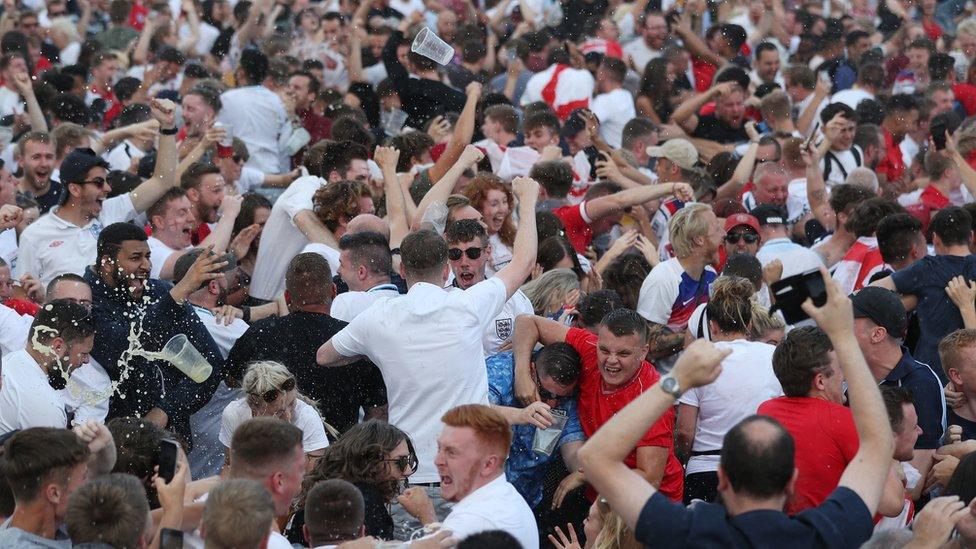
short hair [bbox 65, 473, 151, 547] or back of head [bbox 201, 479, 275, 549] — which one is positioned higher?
back of head [bbox 201, 479, 275, 549]

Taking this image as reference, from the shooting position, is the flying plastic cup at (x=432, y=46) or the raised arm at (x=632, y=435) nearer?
the raised arm at (x=632, y=435)

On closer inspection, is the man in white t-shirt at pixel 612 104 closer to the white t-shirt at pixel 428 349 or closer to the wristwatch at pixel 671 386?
the white t-shirt at pixel 428 349

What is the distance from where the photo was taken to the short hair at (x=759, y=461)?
3.70 meters

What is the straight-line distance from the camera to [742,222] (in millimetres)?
8297

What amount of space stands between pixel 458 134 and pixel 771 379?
3844mm

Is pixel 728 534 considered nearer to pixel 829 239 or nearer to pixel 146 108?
pixel 829 239

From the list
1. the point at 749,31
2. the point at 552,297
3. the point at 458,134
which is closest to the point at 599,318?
the point at 552,297

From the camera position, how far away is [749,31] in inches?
655

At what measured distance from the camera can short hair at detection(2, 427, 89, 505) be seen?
4363 mm

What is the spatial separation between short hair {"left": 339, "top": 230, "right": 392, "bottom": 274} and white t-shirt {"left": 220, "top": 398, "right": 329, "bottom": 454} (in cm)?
102

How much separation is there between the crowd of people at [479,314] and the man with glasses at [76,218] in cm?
2

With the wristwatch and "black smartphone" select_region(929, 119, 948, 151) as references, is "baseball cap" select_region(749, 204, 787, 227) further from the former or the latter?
the wristwatch

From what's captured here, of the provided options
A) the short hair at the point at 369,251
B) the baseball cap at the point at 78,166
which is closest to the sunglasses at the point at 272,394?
the short hair at the point at 369,251

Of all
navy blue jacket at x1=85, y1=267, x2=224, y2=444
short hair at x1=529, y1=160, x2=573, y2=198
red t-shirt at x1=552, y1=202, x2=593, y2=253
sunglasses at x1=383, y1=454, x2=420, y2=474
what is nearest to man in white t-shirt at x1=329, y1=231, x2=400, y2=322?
navy blue jacket at x1=85, y1=267, x2=224, y2=444
